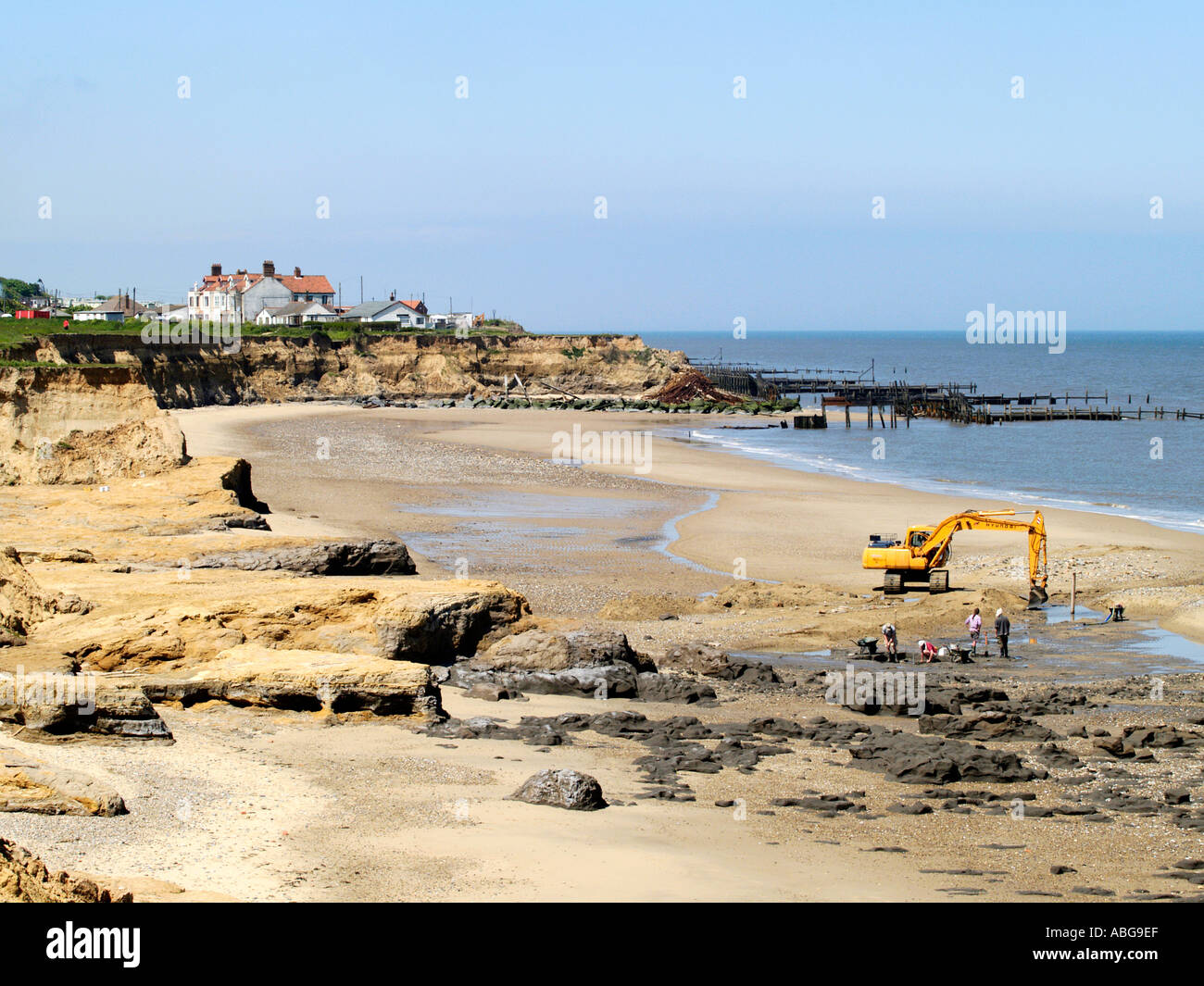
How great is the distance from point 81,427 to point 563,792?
2974 centimetres

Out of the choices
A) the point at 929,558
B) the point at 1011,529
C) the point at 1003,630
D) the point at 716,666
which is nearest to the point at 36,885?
the point at 716,666

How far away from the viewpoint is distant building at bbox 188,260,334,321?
114688 mm

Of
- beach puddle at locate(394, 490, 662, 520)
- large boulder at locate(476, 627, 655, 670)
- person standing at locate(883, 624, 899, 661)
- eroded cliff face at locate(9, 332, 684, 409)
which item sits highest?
eroded cliff face at locate(9, 332, 684, 409)

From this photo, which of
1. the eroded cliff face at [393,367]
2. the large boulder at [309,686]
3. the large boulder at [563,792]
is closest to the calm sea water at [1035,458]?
the eroded cliff face at [393,367]

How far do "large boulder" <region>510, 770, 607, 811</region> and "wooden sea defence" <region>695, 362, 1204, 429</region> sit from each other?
71505 millimetres

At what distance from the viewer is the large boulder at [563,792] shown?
39.9 ft

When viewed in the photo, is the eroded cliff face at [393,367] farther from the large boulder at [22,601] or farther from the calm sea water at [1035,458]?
the large boulder at [22,601]

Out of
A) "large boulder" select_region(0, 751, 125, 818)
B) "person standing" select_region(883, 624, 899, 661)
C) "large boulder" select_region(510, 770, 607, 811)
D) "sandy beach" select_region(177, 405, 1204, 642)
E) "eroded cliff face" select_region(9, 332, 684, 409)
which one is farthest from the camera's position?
"eroded cliff face" select_region(9, 332, 684, 409)

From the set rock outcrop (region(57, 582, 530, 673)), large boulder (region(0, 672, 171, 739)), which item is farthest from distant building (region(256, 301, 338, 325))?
large boulder (region(0, 672, 171, 739))

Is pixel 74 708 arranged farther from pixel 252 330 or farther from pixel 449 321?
pixel 449 321

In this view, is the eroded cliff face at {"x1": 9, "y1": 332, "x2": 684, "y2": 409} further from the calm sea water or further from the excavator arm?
the excavator arm

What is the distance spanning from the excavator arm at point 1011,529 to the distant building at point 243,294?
92.4 meters

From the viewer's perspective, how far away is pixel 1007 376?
5595 inches
